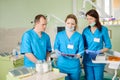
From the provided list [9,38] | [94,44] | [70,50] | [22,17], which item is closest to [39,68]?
[70,50]

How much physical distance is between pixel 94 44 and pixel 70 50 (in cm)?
42

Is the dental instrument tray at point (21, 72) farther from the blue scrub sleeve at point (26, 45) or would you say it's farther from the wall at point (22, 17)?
the wall at point (22, 17)

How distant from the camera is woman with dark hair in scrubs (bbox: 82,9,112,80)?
3027 millimetres

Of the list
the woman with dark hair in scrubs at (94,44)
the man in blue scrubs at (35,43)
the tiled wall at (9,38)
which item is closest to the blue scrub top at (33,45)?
the man in blue scrubs at (35,43)

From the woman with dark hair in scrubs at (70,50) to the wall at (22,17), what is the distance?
1313mm

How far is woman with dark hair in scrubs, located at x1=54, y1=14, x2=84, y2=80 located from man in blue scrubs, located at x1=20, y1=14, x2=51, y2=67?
259mm

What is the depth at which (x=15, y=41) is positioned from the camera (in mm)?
4234

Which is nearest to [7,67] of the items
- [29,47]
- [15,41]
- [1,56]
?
[1,56]

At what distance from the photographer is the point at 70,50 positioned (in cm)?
284

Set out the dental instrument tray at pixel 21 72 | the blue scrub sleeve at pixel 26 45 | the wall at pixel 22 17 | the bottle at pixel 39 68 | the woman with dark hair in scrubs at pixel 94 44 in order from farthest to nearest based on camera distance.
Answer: the wall at pixel 22 17, the woman with dark hair in scrubs at pixel 94 44, the blue scrub sleeve at pixel 26 45, the bottle at pixel 39 68, the dental instrument tray at pixel 21 72

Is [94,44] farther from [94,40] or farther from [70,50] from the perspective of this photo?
[70,50]

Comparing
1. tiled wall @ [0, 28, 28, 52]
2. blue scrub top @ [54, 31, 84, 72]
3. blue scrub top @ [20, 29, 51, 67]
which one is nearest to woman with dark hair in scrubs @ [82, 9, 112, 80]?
blue scrub top @ [54, 31, 84, 72]

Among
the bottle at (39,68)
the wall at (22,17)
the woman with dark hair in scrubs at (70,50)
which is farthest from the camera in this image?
the wall at (22,17)

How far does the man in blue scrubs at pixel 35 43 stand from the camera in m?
2.62
